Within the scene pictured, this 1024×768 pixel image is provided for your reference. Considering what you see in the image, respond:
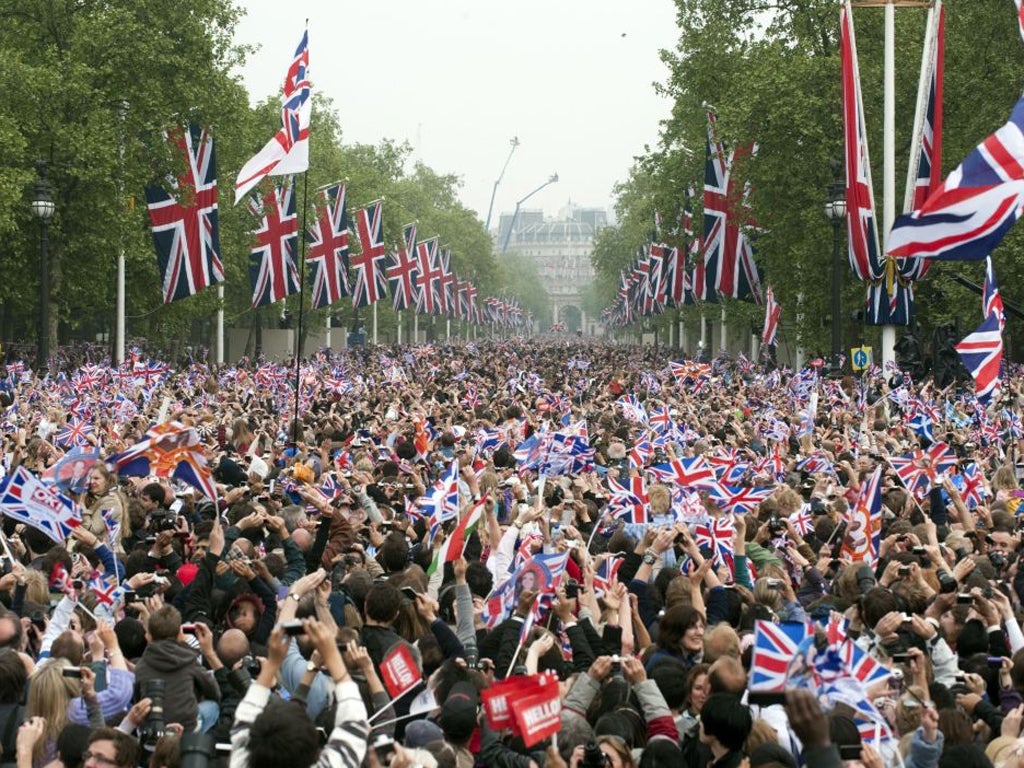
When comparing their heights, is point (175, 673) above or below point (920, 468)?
below

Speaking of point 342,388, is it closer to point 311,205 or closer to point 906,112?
point 906,112

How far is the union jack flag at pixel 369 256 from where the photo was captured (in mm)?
54812

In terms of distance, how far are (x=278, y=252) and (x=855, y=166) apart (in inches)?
606

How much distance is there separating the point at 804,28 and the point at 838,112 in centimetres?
449

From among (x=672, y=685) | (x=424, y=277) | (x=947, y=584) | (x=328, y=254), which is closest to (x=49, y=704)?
(x=672, y=685)

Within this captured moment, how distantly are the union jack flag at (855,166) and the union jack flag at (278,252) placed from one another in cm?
1414

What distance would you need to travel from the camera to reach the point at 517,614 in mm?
8023

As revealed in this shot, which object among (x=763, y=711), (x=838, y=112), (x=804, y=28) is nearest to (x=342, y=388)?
(x=838, y=112)

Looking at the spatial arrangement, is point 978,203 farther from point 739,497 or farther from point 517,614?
point 517,614

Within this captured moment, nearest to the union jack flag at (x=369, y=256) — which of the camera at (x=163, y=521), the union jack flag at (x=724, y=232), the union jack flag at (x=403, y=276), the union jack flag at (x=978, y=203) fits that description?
the union jack flag at (x=403, y=276)

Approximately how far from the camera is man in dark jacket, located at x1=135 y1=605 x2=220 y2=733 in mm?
6848

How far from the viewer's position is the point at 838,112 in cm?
3731

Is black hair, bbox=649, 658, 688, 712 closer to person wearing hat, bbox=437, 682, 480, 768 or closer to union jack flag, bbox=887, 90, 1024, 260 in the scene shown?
person wearing hat, bbox=437, 682, 480, 768

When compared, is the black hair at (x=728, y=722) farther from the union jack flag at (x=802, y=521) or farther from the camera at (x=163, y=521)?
the union jack flag at (x=802, y=521)
